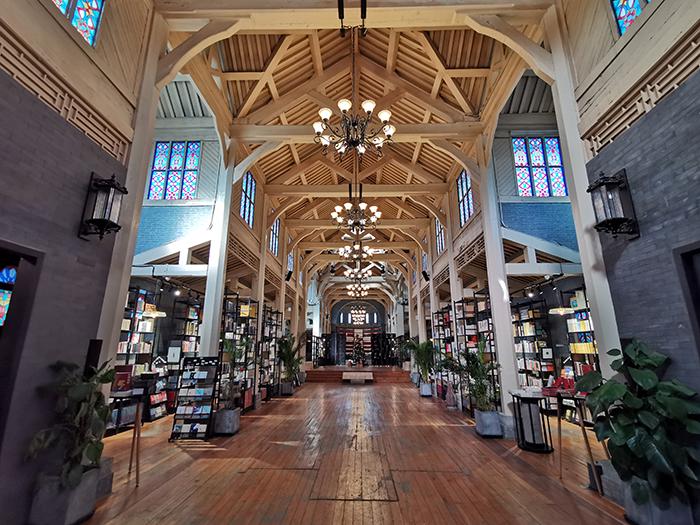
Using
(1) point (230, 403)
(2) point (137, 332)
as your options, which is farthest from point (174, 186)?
(1) point (230, 403)

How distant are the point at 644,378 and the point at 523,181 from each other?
17.2 feet

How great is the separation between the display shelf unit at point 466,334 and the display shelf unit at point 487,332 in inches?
7.0

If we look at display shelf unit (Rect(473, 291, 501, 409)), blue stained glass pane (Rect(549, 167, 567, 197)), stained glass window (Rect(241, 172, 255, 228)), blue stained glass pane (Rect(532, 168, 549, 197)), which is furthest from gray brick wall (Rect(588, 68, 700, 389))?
stained glass window (Rect(241, 172, 255, 228))

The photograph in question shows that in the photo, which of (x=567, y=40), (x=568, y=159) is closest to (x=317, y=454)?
(x=568, y=159)

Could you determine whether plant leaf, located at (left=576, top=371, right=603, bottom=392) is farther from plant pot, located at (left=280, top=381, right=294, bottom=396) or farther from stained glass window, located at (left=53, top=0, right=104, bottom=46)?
plant pot, located at (left=280, top=381, right=294, bottom=396)

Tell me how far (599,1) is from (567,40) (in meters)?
0.50

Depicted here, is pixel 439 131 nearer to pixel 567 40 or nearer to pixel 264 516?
pixel 567 40

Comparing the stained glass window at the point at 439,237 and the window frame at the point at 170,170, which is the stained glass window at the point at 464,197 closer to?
the stained glass window at the point at 439,237

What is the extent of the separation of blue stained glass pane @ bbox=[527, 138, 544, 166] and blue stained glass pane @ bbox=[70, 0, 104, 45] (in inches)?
288

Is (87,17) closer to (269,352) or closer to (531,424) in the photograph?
(531,424)

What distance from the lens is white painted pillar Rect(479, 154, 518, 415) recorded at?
5566 mm

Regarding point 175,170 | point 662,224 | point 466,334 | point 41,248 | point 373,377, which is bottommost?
point 373,377

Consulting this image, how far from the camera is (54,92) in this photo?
8.93ft

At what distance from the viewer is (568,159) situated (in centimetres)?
358
